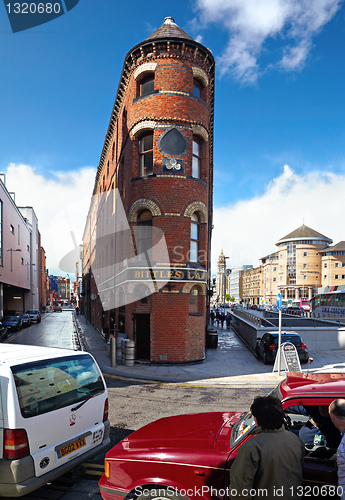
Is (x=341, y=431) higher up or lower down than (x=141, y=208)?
lower down

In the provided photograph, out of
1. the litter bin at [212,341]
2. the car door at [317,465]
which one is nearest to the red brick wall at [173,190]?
the litter bin at [212,341]

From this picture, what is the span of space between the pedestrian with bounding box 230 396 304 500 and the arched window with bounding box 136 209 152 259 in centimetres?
1262

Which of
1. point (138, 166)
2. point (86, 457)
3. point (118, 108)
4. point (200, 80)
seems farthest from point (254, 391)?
point (118, 108)

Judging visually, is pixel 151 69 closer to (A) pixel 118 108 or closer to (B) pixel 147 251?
(A) pixel 118 108

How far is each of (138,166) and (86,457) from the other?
13.6m

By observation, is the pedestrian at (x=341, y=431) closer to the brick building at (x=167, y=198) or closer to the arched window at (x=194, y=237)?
the brick building at (x=167, y=198)

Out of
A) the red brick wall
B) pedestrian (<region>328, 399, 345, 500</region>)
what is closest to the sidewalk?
the red brick wall

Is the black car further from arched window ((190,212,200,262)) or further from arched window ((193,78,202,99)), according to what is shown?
arched window ((193,78,202,99))

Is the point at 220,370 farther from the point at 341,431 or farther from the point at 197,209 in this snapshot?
the point at 341,431

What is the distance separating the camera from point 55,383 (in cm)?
470

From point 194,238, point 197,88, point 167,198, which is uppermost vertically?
point 197,88

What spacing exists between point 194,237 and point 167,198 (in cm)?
233

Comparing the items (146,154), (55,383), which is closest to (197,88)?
(146,154)

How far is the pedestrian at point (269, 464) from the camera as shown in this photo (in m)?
2.69
